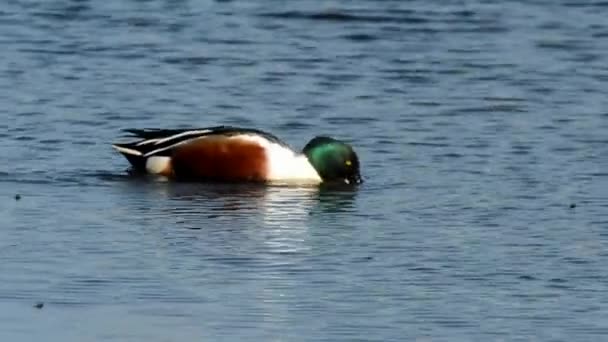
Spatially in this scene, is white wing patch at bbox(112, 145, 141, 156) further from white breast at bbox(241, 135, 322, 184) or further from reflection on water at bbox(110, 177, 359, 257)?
white breast at bbox(241, 135, 322, 184)

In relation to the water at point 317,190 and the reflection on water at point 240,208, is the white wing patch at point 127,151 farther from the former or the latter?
the reflection on water at point 240,208

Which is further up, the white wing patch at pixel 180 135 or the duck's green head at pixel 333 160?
the white wing patch at pixel 180 135

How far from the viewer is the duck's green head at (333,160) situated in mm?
12211

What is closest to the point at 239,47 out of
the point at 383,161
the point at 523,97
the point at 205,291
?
the point at 523,97

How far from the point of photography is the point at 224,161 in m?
12.4

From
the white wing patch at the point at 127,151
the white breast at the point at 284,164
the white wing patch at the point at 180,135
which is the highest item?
the white wing patch at the point at 180,135

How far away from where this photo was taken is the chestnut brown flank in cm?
1238

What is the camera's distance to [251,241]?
33.2 ft

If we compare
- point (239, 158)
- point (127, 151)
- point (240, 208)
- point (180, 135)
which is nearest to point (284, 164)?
point (239, 158)

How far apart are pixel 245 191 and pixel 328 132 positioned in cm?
161

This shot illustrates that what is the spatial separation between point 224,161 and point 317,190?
575mm

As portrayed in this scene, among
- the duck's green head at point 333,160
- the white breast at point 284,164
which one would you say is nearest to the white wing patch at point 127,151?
the white breast at point 284,164

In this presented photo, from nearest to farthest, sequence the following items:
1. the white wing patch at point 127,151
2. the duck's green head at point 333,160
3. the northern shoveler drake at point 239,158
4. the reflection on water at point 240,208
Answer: the reflection on water at point 240,208, the duck's green head at point 333,160, the northern shoveler drake at point 239,158, the white wing patch at point 127,151

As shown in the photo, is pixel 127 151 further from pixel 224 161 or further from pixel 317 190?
pixel 317 190
